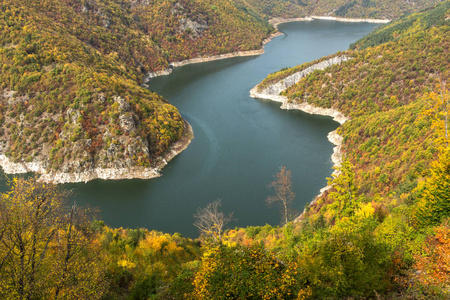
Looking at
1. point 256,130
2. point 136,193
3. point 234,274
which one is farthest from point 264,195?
point 234,274

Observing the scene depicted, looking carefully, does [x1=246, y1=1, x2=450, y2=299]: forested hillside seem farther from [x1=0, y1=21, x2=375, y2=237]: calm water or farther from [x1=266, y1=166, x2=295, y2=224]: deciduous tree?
[x1=0, y1=21, x2=375, y2=237]: calm water

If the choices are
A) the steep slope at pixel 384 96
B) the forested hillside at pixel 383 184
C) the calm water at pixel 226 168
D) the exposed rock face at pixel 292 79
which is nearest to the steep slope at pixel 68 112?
the calm water at pixel 226 168

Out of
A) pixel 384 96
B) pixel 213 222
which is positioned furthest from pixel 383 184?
pixel 384 96

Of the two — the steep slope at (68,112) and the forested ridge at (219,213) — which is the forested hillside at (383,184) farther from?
the steep slope at (68,112)

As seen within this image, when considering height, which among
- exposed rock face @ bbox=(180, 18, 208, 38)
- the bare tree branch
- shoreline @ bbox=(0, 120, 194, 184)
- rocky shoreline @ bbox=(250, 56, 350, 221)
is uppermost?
exposed rock face @ bbox=(180, 18, 208, 38)

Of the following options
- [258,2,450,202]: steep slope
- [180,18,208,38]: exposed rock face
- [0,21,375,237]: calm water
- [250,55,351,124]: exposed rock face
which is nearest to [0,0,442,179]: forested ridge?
[0,21,375,237]: calm water

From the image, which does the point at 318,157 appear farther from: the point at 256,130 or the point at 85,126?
the point at 85,126
